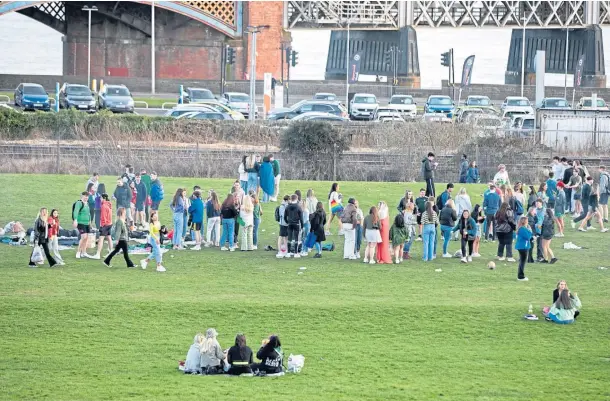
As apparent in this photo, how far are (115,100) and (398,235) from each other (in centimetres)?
3370

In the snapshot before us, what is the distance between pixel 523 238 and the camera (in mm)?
27641

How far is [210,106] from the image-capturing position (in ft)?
192

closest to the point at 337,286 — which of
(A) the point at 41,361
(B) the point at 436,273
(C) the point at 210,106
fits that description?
(B) the point at 436,273

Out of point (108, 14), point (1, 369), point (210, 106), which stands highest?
point (108, 14)

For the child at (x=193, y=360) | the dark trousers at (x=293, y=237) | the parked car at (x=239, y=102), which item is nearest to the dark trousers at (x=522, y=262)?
the dark trousers at (x=293, y=237)

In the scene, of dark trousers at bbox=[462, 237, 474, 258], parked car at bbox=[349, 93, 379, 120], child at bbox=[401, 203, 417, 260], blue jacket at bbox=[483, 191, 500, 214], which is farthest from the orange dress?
parked car at bbox=[349, 93, 379, 120]

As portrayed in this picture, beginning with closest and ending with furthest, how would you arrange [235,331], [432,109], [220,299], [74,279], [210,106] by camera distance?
[235,331] → [220,299] → [74,279] → [210,106] → [432,109]

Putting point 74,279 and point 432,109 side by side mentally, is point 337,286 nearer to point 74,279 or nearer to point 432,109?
point 74,279

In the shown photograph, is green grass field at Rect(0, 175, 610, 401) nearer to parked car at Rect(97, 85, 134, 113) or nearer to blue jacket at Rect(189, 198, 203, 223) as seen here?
blue jacket at Rect(189, 198, 203, 223)

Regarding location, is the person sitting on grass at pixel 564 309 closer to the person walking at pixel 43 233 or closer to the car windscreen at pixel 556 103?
the person walking at pixel 43 233

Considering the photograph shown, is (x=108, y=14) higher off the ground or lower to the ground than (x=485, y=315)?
higher

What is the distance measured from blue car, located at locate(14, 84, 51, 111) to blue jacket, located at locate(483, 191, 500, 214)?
33444mm

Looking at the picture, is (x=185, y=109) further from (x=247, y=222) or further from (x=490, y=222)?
(x=247, y=222)

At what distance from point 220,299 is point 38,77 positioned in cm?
5281
